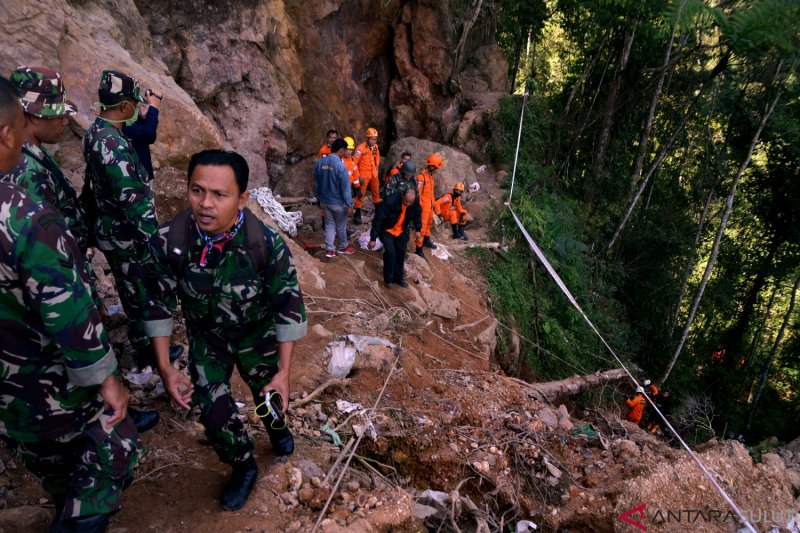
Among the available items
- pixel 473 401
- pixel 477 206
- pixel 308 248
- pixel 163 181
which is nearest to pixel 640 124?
pixel 477 206

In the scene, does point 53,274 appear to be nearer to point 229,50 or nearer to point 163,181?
point 163,181

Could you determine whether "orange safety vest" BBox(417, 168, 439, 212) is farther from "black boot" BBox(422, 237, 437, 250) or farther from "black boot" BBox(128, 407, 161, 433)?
"black boot" BBox(128, 407, 161, 433)

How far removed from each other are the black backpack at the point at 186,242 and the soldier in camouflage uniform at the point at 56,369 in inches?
18.5

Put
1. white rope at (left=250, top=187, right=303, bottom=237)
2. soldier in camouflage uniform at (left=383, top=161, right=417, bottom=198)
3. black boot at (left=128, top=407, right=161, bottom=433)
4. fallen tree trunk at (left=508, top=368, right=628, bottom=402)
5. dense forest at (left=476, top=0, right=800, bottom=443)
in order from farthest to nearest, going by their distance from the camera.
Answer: dense forest at (left=476, top=0, right=800, bottom=443), white rope at (left=250, top=187, right=303, bottom=237), soldier in camouflage uniform at (left=383, top=161, right=417, bottom=198), fallen tree trunk at (left=508, top=368, right=628, bottom=402), black boot at (left=128, top=407, right=161, bottom=433)

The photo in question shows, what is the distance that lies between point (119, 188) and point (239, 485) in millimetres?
1908

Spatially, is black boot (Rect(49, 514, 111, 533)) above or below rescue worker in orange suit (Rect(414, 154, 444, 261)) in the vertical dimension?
below

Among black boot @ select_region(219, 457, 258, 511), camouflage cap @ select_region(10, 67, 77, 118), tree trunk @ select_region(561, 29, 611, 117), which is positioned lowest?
black boot @ select_region(219, 457, 258, 511)

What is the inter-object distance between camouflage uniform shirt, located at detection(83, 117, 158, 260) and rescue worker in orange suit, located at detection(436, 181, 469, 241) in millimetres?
6587

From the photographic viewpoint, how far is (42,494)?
2.43 m

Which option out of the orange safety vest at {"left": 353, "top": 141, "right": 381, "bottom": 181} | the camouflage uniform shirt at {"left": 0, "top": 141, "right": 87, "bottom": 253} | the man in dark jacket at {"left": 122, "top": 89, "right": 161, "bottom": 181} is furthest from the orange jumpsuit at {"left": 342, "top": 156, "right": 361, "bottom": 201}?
the camouflage uniform shirt at {"left": 0, "top": 141, "right": 87, "bottom": 253}

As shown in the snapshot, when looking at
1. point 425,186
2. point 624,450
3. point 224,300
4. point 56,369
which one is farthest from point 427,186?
point 56,369

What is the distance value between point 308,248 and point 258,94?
3.61 meters

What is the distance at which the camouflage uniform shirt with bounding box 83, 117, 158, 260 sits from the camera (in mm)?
2861

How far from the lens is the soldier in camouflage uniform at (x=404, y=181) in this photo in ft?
21.0
